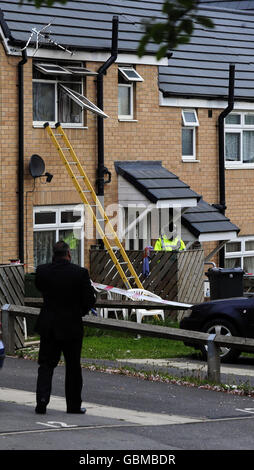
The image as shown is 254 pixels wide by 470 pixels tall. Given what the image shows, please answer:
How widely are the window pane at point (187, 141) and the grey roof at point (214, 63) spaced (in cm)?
91

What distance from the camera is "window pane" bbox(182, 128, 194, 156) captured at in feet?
89.6

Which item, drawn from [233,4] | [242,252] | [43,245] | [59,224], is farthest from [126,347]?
[233,4]

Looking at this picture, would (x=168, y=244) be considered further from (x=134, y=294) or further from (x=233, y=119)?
(x=233, y=119)

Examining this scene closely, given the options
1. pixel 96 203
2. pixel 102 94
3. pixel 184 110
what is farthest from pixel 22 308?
pixel 184 110

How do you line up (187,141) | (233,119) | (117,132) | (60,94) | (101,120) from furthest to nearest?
1. (233,119)
2. (187,141)
3. (117,132)
4. (101,120)
5. (60,94)

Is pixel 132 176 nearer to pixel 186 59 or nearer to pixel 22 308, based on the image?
pixel 186 59

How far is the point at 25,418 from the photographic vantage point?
11.0 metres

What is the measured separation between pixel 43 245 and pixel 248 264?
744 centimetres

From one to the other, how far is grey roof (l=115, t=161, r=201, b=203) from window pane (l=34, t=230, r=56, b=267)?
7.26 ft

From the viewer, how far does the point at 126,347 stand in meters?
19.3

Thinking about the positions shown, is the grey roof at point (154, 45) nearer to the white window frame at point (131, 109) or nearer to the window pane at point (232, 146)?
the white window frame at point (131, 109)

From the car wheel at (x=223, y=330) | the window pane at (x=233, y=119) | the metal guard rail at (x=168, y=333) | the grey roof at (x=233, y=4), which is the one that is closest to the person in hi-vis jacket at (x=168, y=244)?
the window pane at (x=233, y=119)

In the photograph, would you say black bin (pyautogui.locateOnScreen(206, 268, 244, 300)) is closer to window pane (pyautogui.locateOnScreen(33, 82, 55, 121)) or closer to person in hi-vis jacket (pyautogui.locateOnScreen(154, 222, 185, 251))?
person in hi-vis jacket (pyautogui.locateOnScreen(154, 222, 185, 251))

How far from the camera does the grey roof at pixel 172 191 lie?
24.5 metres
